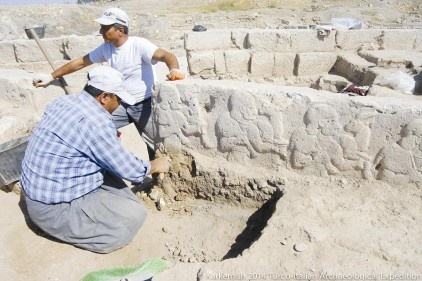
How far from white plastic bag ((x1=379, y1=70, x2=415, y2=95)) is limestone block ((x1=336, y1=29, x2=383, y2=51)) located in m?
1.47

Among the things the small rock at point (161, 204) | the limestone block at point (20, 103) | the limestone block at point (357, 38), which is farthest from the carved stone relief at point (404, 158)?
the limestone block at point (357, 38)

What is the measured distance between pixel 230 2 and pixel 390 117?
64.1 feet

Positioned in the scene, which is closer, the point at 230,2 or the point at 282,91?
the point at 282,91

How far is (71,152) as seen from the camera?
237 centimetres

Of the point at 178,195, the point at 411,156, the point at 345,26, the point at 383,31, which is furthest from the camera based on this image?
the point at 345,26

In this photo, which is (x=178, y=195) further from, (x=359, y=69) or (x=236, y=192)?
(x=359, y=69)

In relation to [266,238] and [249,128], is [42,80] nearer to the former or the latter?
[249,128]

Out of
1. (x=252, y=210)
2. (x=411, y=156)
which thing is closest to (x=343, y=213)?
(x=411, y=156)

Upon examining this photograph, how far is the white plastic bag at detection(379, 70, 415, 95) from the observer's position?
4.31m

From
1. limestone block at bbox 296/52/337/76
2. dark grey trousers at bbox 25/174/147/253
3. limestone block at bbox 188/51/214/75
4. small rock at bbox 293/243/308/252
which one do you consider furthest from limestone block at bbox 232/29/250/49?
small rock at bbox 293/243/308/252

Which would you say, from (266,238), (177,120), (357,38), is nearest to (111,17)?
(177,120)

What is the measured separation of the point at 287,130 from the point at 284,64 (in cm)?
329

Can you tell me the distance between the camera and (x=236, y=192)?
2979 mm

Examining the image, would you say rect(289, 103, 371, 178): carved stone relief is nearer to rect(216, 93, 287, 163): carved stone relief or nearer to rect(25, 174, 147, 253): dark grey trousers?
rect(216, 93, 287, 163): carved stone relief
